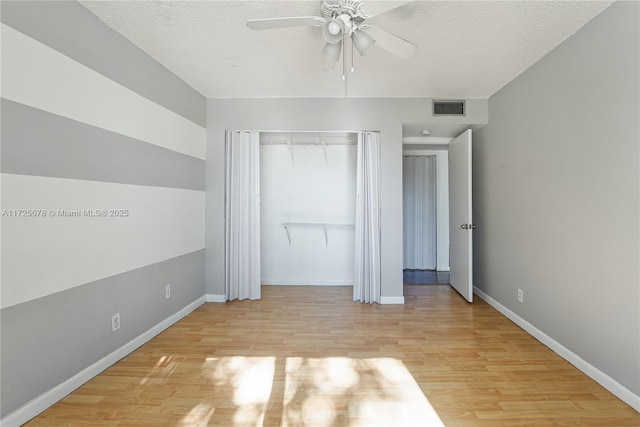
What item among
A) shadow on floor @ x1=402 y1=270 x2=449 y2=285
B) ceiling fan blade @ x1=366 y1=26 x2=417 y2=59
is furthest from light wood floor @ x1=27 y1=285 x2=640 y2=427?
ceiling fan blade @ x1=366 y1=26 x2=417 y2=59

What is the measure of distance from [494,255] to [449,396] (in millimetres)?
2097

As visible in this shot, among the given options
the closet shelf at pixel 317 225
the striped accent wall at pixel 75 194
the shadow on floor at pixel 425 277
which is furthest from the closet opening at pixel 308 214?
the striped accent wall at pixel 75 194

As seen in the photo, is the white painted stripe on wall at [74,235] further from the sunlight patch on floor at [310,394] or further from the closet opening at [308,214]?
the closet opening at [308,214]

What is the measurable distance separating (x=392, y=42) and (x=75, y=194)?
2259mm

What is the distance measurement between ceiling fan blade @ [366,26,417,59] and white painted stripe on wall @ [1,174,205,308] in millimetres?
2121

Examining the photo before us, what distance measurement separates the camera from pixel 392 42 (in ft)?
6.01

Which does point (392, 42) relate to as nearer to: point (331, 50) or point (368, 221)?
point (331, 50)

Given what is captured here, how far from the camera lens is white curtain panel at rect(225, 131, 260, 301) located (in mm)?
3525

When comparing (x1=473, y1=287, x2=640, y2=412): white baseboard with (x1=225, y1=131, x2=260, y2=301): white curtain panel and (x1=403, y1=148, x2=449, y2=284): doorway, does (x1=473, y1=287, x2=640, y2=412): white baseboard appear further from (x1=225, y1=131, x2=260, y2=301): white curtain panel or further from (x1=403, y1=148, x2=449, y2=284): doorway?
(x1=225, y1=131, x2=260, y2=301): white curtain panel

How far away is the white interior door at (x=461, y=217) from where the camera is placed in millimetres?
3443

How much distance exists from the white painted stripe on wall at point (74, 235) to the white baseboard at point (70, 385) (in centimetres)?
59

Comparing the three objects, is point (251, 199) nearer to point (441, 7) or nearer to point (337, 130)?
point (337, 130)

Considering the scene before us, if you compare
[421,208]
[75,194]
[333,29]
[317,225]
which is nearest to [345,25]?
[333,29]

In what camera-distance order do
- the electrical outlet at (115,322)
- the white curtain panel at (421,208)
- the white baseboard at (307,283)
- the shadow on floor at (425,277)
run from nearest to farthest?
the electrical outlet at (115,322), the white baseboard at (307,283), the shadow on floor at (425,277), the white curtain panel at (421,208)
